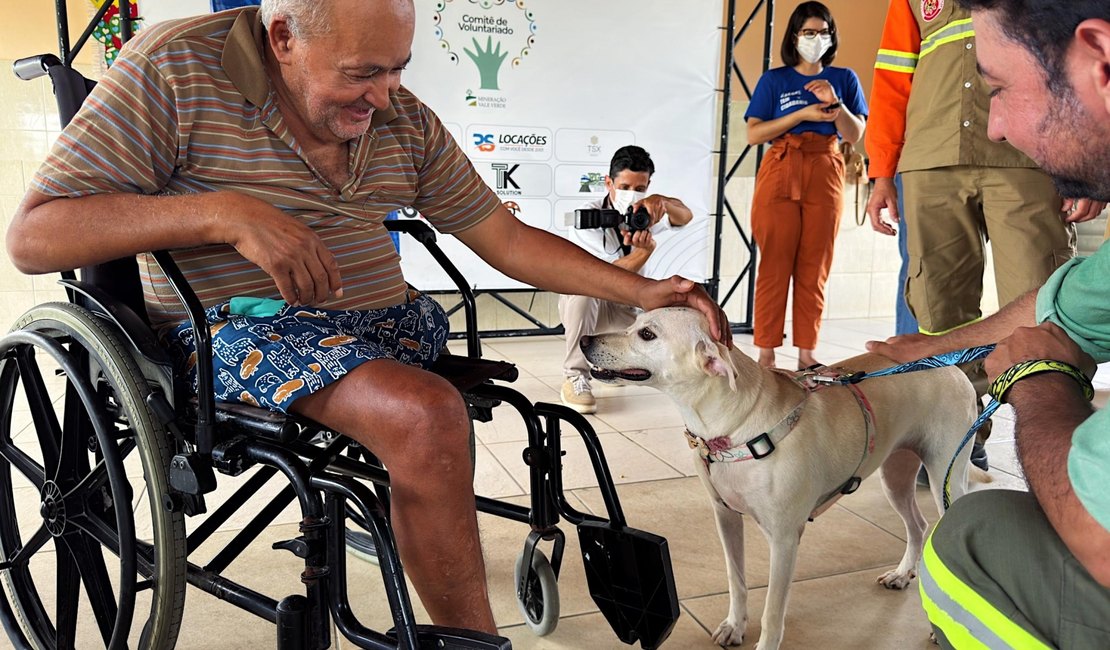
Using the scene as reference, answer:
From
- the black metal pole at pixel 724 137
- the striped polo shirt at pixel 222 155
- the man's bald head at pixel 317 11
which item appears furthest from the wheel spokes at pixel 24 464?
the black metal pole at pixel 724 137

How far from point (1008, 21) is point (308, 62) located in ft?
3.11

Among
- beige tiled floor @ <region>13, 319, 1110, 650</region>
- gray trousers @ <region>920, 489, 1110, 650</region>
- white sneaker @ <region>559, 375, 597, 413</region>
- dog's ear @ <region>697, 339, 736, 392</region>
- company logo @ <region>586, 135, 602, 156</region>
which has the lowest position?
white sneaker @ <region>559, 375, 597, 413</region>

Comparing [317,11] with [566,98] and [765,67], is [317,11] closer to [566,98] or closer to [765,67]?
[566,98]

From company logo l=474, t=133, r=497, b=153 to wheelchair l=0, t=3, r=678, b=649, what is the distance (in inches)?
111

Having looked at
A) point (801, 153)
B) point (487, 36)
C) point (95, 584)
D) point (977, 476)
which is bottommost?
point (977, 476)

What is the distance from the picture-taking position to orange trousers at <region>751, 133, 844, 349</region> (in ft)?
11.8

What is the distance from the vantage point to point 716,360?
1.43 metres

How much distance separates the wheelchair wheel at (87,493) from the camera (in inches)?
42.1

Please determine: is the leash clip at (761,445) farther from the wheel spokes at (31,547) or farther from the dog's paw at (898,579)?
the wheel spokes at (31,547)

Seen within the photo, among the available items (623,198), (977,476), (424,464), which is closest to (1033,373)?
(424,464)

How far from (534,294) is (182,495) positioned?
160 inches

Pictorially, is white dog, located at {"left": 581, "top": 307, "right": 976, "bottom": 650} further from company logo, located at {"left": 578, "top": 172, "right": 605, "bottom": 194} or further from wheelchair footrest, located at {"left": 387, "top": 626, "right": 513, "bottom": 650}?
company logo, located at {"left": 578, "top": 172, "right": 605, "bottom": 194}

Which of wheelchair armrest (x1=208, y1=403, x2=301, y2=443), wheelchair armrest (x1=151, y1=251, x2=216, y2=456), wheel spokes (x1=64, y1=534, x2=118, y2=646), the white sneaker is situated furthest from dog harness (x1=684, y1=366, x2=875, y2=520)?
the white sneaker

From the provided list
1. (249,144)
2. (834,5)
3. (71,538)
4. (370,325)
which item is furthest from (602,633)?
(834,5)
